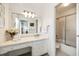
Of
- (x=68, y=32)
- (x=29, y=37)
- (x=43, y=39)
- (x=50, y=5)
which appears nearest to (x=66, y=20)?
(x=68, y=32)

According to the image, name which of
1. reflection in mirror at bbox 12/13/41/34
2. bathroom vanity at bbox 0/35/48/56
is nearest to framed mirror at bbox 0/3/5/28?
reflection in mirror at bbox 12/13/41/34

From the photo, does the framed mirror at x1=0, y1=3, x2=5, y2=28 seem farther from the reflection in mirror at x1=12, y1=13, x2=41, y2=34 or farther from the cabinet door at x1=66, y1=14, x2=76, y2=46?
the cabinet door at x1=66, y1=14, x2=76, y2=46

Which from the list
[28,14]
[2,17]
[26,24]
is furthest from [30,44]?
[2,17]

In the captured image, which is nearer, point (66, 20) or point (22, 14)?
Result: point (66, 20)

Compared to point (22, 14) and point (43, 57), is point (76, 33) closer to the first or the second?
point (43, 57)

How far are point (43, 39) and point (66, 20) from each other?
563 millimetres

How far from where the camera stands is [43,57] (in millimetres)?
1508

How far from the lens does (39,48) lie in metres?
1.64

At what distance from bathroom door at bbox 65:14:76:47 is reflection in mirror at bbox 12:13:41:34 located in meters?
0.56

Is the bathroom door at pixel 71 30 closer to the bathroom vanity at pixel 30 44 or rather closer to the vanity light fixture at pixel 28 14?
the bathroom vanity at pixel 30 44

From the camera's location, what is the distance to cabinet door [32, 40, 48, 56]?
1.57 metres

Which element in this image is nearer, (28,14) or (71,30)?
(71,30)

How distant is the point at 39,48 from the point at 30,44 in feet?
0.65

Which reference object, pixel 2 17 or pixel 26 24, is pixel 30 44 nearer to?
pixel 26 24
